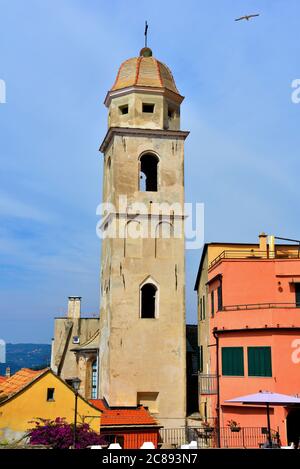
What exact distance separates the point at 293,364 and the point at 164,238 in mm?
10553

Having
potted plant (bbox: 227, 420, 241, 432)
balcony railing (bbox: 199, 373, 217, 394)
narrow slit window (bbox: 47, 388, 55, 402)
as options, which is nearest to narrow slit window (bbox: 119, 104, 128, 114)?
balcony railing (bbox: 199, 373, 217, 394)

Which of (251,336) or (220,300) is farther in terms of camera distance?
(220,300)

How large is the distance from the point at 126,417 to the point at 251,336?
25.6ft

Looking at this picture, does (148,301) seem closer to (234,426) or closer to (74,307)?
(234,426)

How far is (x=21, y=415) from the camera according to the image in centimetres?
2373

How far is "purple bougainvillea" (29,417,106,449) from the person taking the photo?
21.2 metres

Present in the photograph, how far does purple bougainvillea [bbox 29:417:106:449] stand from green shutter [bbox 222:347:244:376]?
9121 millimetres

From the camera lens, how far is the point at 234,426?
27.5m

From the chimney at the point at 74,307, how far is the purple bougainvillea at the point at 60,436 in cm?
2759

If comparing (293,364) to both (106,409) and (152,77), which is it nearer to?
(106,409)

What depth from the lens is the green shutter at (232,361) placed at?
28375 mm

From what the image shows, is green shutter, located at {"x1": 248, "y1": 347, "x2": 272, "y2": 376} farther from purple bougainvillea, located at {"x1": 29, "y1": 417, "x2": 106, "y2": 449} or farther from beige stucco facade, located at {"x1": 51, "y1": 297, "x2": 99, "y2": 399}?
beige stucco facade, located at {"x1": 51, "y1": 297, "x2": 99, "y2": 399}

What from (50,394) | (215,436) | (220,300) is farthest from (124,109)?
(215,436)

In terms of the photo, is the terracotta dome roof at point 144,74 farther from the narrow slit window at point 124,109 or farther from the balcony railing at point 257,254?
the balcony railing at point 257,254
